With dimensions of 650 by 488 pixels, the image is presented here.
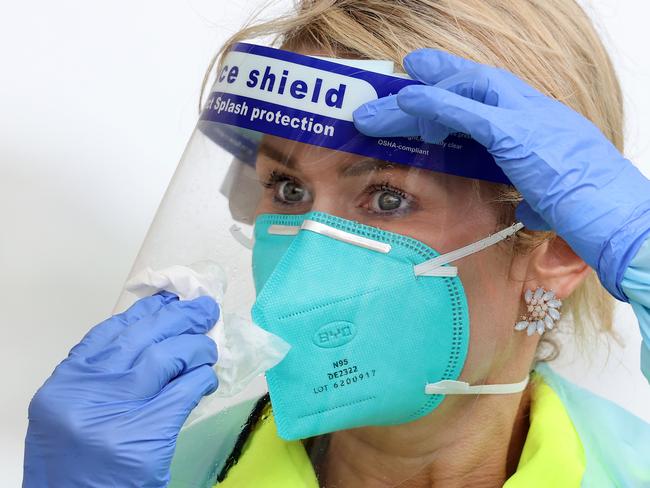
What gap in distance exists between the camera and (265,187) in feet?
5.94

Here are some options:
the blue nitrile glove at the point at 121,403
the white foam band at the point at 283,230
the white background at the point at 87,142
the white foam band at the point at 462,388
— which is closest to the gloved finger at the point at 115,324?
the blue nitrile glove at the point at 121,403

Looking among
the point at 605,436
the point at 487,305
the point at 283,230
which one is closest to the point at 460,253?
the point at 487,305

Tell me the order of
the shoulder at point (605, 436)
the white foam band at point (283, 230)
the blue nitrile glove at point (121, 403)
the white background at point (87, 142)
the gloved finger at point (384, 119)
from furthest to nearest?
1. the white background at point (87, 142)
2. the shoulder at point (605, 436)
3. the white foam band at point (283, 230)
4. the gloved finger at point (384, 119)
5. the blue nitrile glove at point (121, 403)

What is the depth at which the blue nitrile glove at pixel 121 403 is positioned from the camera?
58.7 inches

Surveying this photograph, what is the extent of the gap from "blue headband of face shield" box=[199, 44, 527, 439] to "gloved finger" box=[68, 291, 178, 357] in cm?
18

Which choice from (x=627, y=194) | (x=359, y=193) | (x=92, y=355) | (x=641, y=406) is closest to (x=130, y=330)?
(x=92, y=355)

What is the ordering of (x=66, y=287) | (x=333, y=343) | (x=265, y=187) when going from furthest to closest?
(x=66, y=287)
(x=265, y=187)
(x=333, y=343)

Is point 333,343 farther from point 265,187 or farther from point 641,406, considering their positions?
point 641,406

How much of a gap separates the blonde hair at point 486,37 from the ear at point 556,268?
0.04 metres

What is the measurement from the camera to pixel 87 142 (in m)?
2.54

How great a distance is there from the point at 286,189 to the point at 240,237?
0.42 ft

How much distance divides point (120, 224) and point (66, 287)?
0.75ft

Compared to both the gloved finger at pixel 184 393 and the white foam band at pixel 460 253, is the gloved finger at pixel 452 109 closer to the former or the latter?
the white foam band at pixel 460 253

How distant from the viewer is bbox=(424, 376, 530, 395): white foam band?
1.76m
